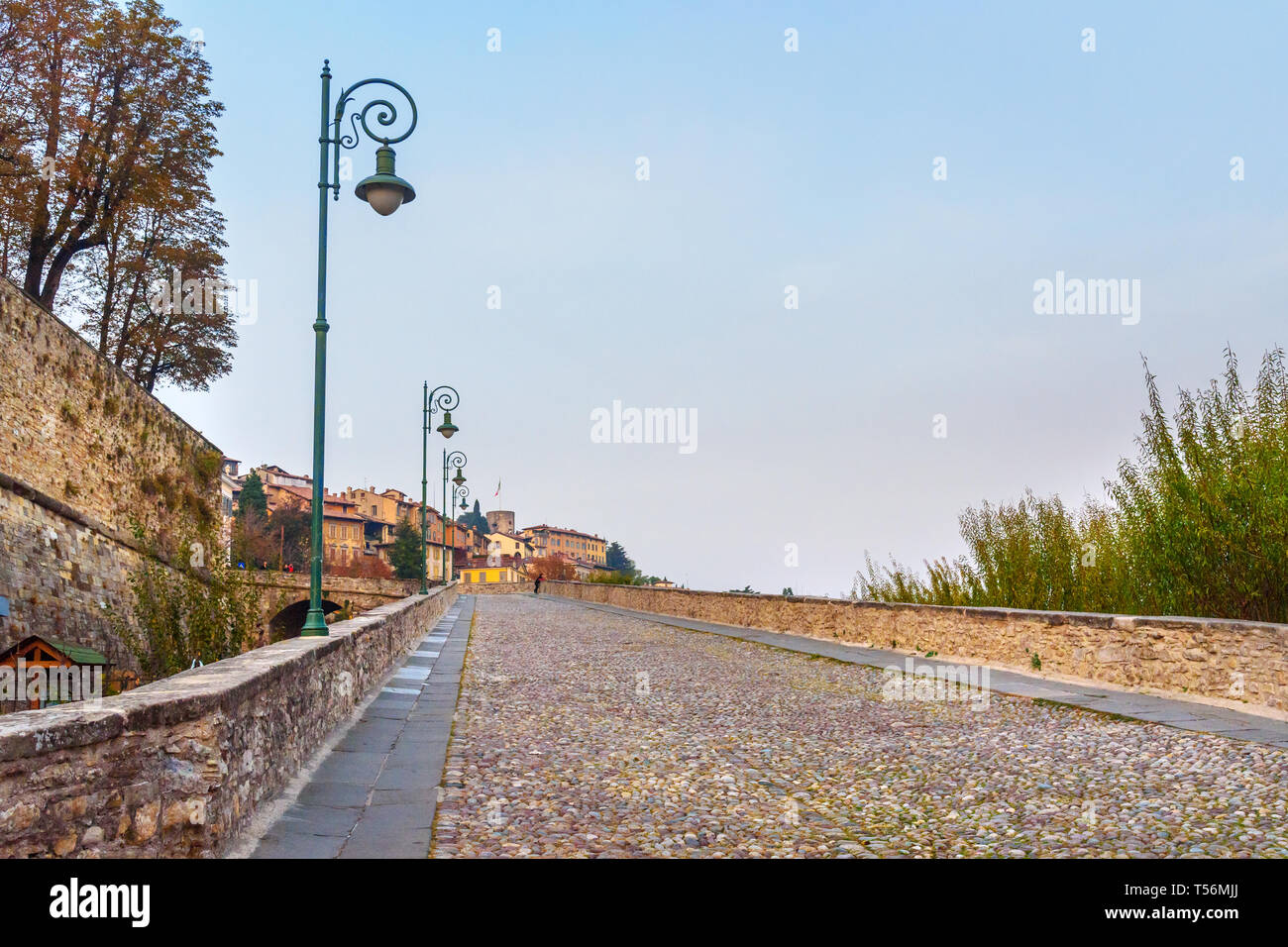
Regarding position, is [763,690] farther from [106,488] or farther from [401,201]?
[106,488]

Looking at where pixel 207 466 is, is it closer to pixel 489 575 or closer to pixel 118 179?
pixel 118 179

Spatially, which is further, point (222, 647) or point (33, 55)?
point (33, 55)

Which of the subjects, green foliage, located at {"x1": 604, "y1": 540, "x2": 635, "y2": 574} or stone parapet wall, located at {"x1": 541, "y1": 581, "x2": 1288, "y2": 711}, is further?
green foliage, located at {"x1": 604, "y1": 540, "x2": 635, "y2": 574}

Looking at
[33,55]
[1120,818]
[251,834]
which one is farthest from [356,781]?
[33,55]

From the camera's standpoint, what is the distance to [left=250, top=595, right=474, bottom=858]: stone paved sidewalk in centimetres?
422

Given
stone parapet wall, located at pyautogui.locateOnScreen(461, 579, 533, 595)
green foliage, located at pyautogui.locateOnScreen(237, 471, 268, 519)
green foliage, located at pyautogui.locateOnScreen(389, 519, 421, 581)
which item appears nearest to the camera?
stone parapet wall, located at pyautogui.locateOnScreen(461, 579, 533, 595)

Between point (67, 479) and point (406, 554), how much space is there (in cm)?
6969

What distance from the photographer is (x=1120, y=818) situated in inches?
185

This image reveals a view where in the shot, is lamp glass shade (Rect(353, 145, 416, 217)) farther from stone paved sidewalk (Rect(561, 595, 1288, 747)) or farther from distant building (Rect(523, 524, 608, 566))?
distant building (Rect(523, 524, 608, 566))

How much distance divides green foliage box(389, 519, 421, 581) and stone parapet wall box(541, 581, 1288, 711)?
2907 inches

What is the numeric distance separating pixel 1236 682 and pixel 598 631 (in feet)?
45.2

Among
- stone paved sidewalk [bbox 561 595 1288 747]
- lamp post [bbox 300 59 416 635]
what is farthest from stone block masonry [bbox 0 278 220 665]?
stone paved sidewalk [bbox 561 595 1288 747]
